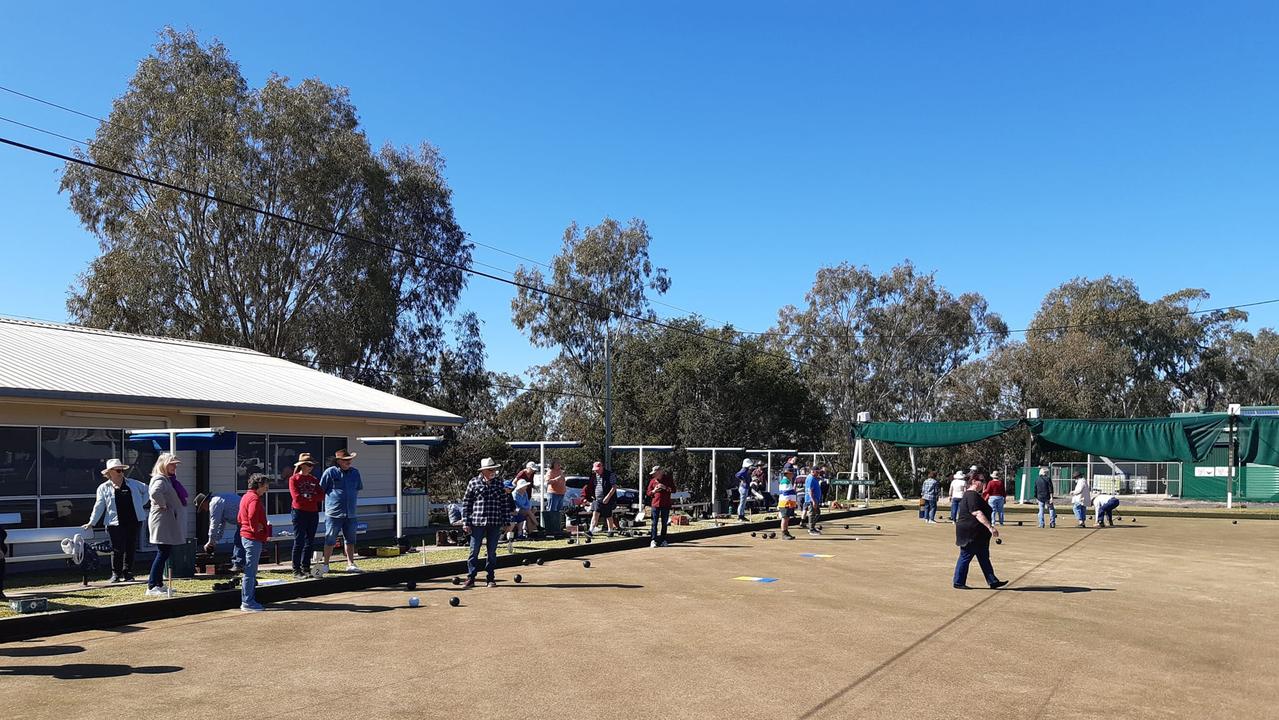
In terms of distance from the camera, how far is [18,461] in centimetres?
1647

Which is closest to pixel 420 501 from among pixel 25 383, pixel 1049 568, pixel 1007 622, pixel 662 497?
pixel 662 497

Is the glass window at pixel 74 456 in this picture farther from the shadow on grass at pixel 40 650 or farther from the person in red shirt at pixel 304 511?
the shadow on grass at pixel 40 650

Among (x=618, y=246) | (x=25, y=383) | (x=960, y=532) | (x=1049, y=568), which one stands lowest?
(x=1049, y=568)

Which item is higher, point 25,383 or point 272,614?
point 25,383

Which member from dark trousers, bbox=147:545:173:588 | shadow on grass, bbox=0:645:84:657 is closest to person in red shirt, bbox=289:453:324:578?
dark trousers, bbox=147:545:173:588

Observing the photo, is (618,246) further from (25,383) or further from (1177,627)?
(1177,627)

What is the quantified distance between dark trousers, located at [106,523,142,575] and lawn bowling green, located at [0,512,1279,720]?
2623 millimetres

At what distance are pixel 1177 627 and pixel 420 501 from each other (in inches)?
675

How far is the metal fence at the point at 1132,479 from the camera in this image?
4175 cm

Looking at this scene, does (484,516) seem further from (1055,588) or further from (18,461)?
(18,461)

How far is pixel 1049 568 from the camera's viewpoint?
53.4 feet

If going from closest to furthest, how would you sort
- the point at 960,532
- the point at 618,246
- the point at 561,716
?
the point at 561,716 → the point at 960,532 → the point at 618,246

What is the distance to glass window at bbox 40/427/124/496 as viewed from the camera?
1684 cm

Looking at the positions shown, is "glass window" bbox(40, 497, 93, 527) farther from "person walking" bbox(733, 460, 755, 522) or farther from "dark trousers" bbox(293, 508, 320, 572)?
"person walking" bbox(733, 460, 755, 522)
